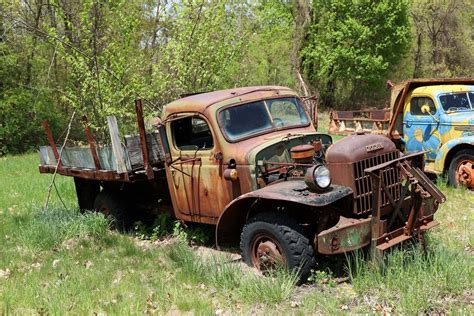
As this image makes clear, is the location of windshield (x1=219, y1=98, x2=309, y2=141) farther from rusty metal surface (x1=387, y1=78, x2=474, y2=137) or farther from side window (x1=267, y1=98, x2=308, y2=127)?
rusty metal surface (x1=387, y1=78, x2=474, y2=137)

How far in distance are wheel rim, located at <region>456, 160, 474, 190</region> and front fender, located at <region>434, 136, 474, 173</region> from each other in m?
0.28

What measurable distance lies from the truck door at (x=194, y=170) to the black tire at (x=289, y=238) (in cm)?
97

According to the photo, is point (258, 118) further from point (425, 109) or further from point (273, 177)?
point (425, 109)

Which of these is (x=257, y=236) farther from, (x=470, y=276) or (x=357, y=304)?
(x=470, y=276)

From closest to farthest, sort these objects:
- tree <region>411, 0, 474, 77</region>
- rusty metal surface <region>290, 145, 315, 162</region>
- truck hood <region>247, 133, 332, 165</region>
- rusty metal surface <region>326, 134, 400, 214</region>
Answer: rusty metal surface <region>326, 134, 400, 214</region> → rusty metal surface <region>290, 145, 315, 162</region> → truck hood <region>247, 133, 332, 165</region> → tree <region>411, 0, 474, 77</region>

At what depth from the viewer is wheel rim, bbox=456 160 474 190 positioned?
29.0 ft

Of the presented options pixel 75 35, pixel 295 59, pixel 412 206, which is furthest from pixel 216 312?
pixel 295 59

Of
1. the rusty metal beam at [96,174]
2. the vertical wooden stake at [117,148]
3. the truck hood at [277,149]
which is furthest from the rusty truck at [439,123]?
the vertical wooden stake at [117,148]

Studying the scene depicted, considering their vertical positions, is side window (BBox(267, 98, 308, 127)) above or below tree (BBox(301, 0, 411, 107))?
below

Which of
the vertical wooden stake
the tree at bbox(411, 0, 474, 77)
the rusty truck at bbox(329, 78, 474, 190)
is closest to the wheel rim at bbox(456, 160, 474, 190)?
the rusty truck at bbox(329, 78, 474, 190)

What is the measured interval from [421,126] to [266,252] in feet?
19.7

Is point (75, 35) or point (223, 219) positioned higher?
point (75, 35)

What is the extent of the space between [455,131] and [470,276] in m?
5.41

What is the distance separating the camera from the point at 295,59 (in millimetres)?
33750
